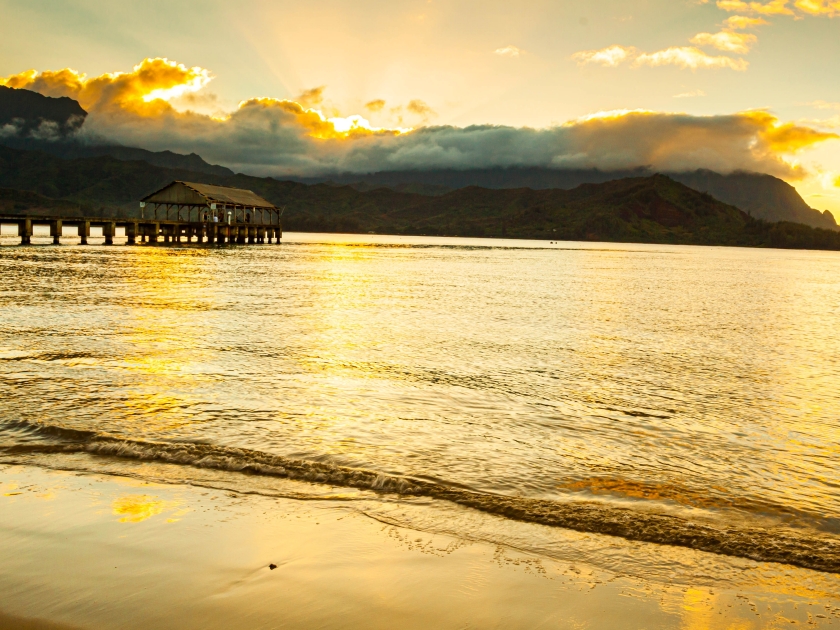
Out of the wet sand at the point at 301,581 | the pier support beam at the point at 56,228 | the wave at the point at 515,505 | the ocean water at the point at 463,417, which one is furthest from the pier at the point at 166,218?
the wet sand at the point at 301,581

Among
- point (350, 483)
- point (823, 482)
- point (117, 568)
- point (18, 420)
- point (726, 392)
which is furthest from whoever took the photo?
point (726, 392)

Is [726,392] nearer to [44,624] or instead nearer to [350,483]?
[350,483]

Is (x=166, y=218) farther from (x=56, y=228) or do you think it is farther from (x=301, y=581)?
(x=301, y=581)

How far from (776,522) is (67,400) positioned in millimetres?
11883

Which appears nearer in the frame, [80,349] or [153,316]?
[80,349]

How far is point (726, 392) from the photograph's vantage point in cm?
1659

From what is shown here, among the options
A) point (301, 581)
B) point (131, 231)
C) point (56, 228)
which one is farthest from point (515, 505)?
point (131, 231)

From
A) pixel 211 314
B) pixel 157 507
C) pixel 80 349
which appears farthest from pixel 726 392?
pixel 211 314

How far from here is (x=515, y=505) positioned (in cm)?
804

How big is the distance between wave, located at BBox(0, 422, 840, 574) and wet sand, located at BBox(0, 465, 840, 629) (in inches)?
32.5

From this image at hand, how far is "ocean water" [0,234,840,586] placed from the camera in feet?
26.5

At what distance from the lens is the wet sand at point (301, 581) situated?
202 inches

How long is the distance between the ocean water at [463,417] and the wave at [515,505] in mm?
36

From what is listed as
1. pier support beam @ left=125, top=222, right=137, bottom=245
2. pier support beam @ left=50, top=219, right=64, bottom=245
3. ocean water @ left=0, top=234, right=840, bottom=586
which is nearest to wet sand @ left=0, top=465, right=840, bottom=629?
ocean water @ left=0, top=234, right=840, bottom=586
